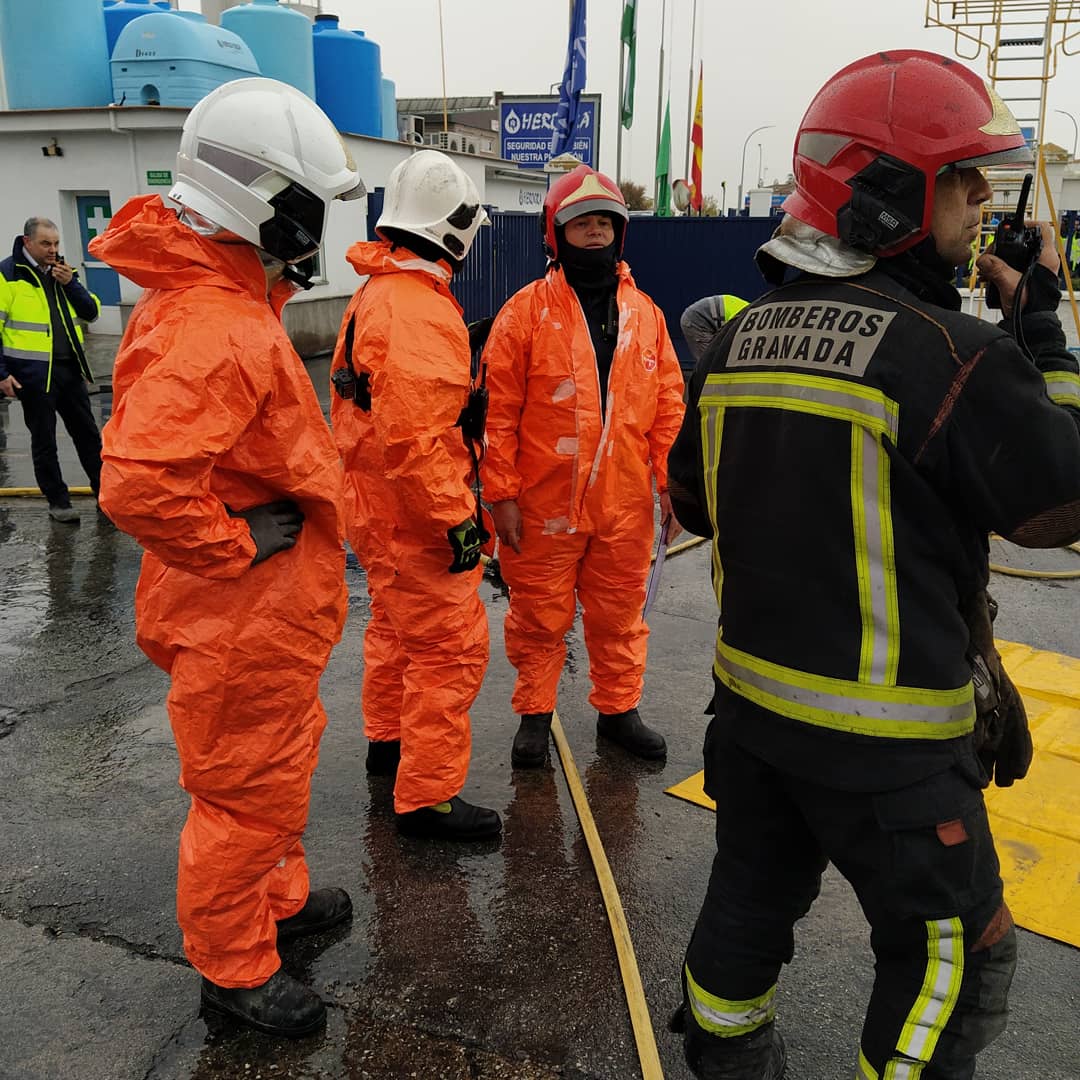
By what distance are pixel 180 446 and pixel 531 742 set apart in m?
2.10

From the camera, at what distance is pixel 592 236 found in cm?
352

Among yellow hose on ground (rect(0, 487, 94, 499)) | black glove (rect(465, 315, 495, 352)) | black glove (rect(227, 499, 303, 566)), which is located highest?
black glove (rect(465, 315, 495, 352))

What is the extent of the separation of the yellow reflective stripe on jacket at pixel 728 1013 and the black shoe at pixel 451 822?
1.26 meters

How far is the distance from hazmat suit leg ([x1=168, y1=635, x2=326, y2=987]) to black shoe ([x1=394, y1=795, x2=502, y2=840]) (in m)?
0.80

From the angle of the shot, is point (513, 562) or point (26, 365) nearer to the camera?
point (513, 562)

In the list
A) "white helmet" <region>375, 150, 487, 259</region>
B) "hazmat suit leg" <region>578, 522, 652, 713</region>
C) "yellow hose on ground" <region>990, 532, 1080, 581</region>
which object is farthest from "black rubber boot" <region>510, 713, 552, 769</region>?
"yellow hose on ground" <region>990, 532, 1080, 581</region>

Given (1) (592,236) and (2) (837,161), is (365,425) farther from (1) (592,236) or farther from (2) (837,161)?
(2) (837,161)

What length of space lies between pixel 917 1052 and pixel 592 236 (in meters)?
2.78

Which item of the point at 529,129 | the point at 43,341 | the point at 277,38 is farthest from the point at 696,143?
the point at 43,341

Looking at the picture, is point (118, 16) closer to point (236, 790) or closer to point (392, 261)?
point (392, 261)

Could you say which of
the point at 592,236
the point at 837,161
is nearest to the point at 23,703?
the point at 592,236

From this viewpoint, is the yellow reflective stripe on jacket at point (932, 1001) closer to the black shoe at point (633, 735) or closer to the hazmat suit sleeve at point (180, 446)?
the hazmat suit sleeve at point (180, 446)

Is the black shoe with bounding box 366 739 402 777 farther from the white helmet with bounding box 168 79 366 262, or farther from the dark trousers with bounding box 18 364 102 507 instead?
the dark trousers with bounding box 18 364 102 507

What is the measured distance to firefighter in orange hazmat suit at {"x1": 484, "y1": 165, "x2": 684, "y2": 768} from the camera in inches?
137
